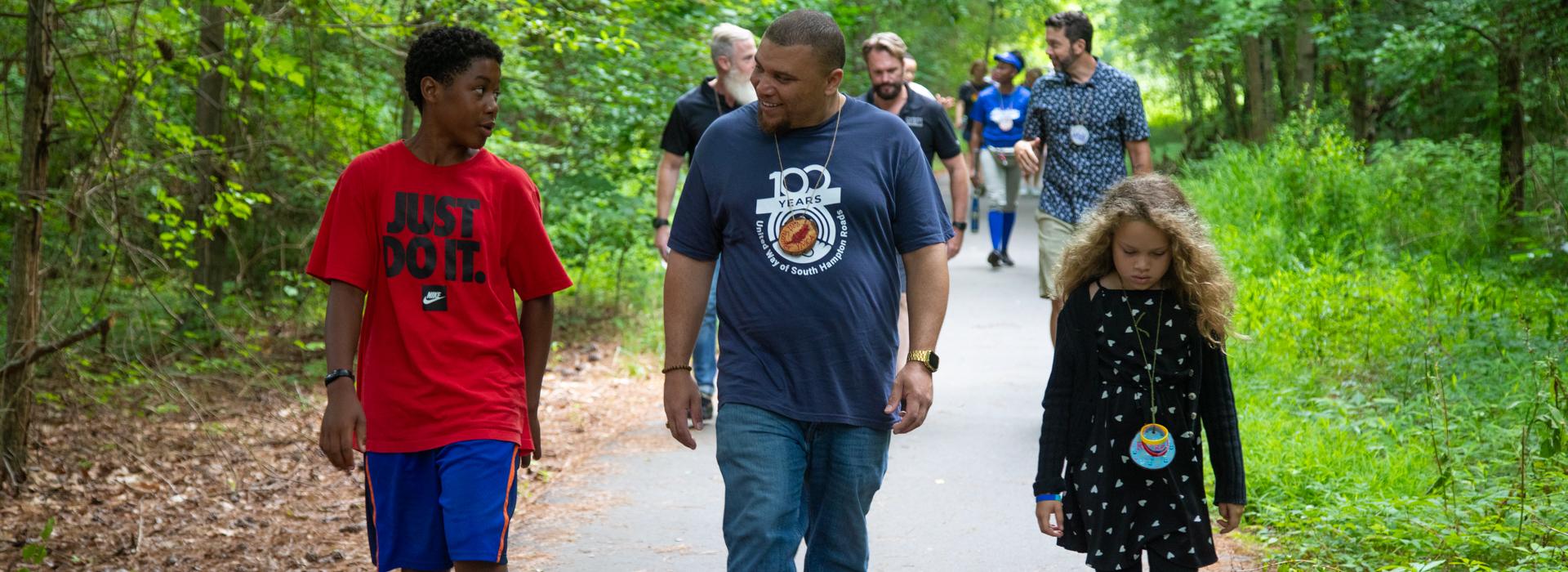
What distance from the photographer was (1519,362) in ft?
26.2

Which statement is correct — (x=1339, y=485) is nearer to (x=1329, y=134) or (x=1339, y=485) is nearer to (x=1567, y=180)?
(x=1567, y=180)

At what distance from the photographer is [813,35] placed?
3.73m

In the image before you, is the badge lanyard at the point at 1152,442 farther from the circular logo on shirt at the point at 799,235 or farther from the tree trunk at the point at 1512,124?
the tree trunk at the point at 1512,124

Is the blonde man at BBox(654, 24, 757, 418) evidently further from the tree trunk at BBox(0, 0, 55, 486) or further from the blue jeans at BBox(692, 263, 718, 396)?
the tree trunk at BBox(0, 0, 55, 486)

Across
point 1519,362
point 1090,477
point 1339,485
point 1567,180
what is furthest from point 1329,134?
point 1090,477

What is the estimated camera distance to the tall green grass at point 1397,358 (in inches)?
212

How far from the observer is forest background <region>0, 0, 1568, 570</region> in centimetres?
649

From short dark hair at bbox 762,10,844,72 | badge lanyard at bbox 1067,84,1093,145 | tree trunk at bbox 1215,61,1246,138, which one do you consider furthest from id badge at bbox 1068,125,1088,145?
tree trunk at bbox 1215,61,1246,138

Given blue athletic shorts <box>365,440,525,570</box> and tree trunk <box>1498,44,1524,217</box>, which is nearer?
blue athletic shorts <box>365,440,525,570</box>

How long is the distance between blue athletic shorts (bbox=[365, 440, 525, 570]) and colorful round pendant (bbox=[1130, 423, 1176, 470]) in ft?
5.57

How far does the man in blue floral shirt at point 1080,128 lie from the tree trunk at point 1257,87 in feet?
45.1

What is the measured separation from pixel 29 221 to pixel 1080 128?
5.30 meters

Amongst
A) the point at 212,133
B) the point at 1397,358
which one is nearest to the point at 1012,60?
the point at 1397,358

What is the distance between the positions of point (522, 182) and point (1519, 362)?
627 cm
